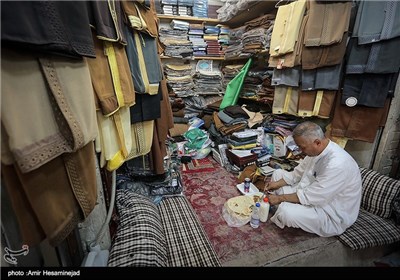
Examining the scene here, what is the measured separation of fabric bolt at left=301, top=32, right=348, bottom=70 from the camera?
1.46m

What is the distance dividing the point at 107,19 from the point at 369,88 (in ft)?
5.81

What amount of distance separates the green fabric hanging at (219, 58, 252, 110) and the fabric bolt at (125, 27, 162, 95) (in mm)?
1667

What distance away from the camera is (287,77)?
1.83 m

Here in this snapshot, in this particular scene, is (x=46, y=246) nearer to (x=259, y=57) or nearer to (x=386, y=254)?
(x=386, y=254)

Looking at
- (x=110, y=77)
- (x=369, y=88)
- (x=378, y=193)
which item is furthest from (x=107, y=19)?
(x=378, y=193)

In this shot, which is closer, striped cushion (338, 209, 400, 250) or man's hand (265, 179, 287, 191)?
striped cushion (338, 209, 400, 250)

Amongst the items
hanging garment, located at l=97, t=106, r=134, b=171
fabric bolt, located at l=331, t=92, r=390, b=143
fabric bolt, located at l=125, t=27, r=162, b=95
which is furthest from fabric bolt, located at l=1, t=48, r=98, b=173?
fabric bolt, located at l=331, t=92, r=390, b=143

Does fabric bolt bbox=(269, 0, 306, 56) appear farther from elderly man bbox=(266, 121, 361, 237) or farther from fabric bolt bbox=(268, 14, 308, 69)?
elderly man bbox=(266, 121, 361, 237)

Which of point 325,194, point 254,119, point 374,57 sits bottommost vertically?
point 325,194

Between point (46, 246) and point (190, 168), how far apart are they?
1.63 meters

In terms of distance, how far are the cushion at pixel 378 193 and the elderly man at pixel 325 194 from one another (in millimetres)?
262

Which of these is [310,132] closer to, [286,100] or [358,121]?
[358,121]

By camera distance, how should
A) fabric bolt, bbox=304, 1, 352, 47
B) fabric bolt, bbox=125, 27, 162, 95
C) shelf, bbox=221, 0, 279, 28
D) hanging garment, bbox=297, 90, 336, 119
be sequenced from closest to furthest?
fabric bolt, bbox=125, 27, 162, 95 → fabric bolt, bbox=304, 1, 352, 47 → hanging garment, bbox=297, 90, 336, 119 → shelf, bbox=221, 0, 279, 28

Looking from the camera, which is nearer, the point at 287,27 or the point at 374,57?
the point at 374,57
